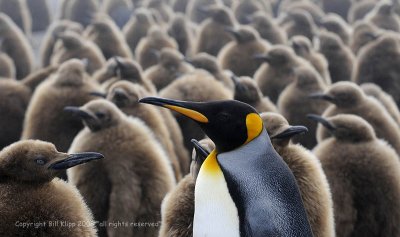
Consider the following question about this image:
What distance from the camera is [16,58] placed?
24.5 ft

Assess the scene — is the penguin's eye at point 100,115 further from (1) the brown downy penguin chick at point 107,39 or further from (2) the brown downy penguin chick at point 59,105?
(1) the brown downy penguin chick at point 107,39

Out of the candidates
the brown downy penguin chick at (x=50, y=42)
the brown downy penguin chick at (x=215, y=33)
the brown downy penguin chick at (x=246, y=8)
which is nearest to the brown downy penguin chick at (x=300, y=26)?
the brown downy penguin chick at (x=215, y=33)

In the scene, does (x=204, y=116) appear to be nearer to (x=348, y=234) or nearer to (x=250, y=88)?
(x=348, y=234)

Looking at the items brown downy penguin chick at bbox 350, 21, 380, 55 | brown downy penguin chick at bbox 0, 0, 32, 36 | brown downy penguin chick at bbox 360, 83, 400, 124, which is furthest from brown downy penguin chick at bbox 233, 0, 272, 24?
brown downy penguin chick at bbox 360, 83, 400, 124

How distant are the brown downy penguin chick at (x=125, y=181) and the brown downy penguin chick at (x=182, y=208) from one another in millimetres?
599

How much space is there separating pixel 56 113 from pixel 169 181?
1209 millimetres

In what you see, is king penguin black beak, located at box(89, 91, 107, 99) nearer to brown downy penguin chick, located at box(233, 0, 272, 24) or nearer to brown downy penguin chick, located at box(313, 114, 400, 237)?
brown downy penguin chick, located at box(313, 114, 400, 237)

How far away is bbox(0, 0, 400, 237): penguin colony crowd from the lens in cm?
239

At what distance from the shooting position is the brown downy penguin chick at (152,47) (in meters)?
7.28

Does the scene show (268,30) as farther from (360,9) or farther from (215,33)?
(360,9)

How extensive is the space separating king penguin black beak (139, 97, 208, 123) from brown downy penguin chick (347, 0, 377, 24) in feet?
28.4

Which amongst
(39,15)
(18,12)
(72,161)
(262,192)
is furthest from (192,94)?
(39,15)

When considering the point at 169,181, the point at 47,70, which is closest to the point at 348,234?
the point at 169,181

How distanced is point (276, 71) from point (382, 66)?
3.11 ft
